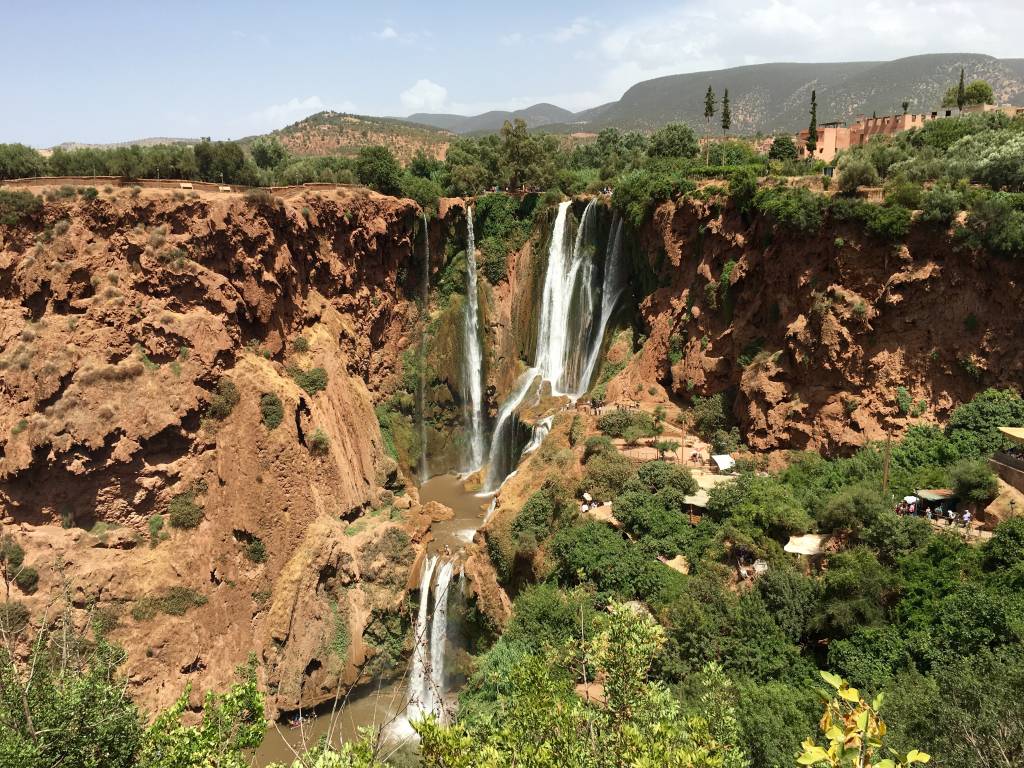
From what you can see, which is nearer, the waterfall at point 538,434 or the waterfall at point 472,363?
the waterfall at point 538,434

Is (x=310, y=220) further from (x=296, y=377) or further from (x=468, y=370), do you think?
(x=468, y=370)

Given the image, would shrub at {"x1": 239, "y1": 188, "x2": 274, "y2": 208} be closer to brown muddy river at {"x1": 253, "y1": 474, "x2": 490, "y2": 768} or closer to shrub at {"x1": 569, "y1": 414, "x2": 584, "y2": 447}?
shrub at {"x1": 569, "y1": 414, "x2": 584, "y2": 447}

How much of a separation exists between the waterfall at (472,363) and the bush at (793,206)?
797 inches

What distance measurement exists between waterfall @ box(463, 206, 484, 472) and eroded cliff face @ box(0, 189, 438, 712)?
428 inches

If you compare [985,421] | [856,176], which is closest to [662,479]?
[985,421]

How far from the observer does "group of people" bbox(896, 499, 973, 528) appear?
20.1 metres

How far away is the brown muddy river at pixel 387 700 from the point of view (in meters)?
23.2

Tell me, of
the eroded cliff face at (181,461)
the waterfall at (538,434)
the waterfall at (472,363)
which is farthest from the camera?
the waterfall at (472,363)

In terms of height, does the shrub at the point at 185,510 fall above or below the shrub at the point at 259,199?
below

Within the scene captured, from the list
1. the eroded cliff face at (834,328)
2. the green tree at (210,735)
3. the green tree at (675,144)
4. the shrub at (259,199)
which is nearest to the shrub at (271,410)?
the shrub at (259,199)

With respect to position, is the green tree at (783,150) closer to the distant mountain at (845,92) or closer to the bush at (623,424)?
the bush at (623,424)

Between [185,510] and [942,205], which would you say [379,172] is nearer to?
[185,510]

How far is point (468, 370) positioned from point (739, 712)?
30.9 m

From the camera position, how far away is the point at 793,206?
89.8 ft
